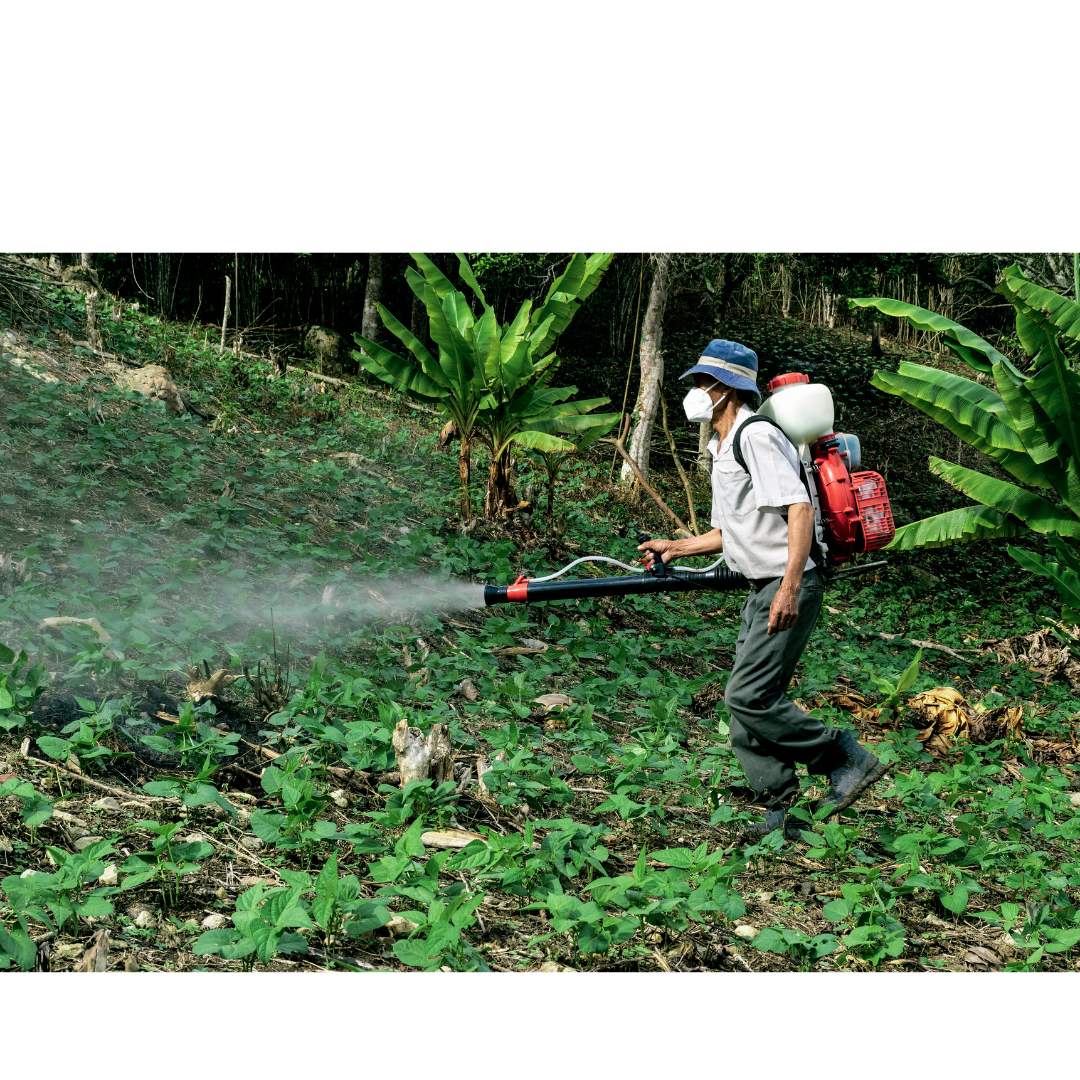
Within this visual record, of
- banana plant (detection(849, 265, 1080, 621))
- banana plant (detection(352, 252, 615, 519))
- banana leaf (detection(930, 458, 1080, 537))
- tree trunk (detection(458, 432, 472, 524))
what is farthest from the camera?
tree trunk (detection(458, 432, 472, 524))

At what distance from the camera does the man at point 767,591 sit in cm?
337

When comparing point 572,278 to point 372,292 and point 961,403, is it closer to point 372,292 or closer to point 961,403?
point 961,403

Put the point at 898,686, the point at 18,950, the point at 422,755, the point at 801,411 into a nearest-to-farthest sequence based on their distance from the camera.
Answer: the point at 18,950
the point at 422,755
the point at 801,411
the point at 898,686

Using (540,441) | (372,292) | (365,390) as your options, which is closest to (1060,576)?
(540,441)

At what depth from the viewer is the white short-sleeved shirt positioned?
3.36 meters

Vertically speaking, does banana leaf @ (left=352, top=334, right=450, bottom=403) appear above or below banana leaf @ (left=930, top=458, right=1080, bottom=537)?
above

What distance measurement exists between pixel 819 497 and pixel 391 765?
202 cm

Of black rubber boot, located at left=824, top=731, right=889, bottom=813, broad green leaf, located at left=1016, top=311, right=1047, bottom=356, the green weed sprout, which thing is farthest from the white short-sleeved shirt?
broad green leaf, located at left=1016, top=311, right=1047, bottom=356

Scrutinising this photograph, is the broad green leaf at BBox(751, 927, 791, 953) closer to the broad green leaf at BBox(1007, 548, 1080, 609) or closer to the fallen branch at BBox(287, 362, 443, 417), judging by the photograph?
the broad green leaf at BBox(1007, 548, 1080, 609)

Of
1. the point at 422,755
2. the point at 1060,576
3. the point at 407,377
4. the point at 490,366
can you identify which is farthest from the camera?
the point at 407,377

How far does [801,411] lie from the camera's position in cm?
345

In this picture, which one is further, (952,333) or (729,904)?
(952,333)

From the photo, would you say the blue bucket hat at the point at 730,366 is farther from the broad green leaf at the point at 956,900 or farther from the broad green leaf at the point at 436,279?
the broad green leaf at the point at 436,279

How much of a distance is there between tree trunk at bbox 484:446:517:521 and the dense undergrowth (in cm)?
24
